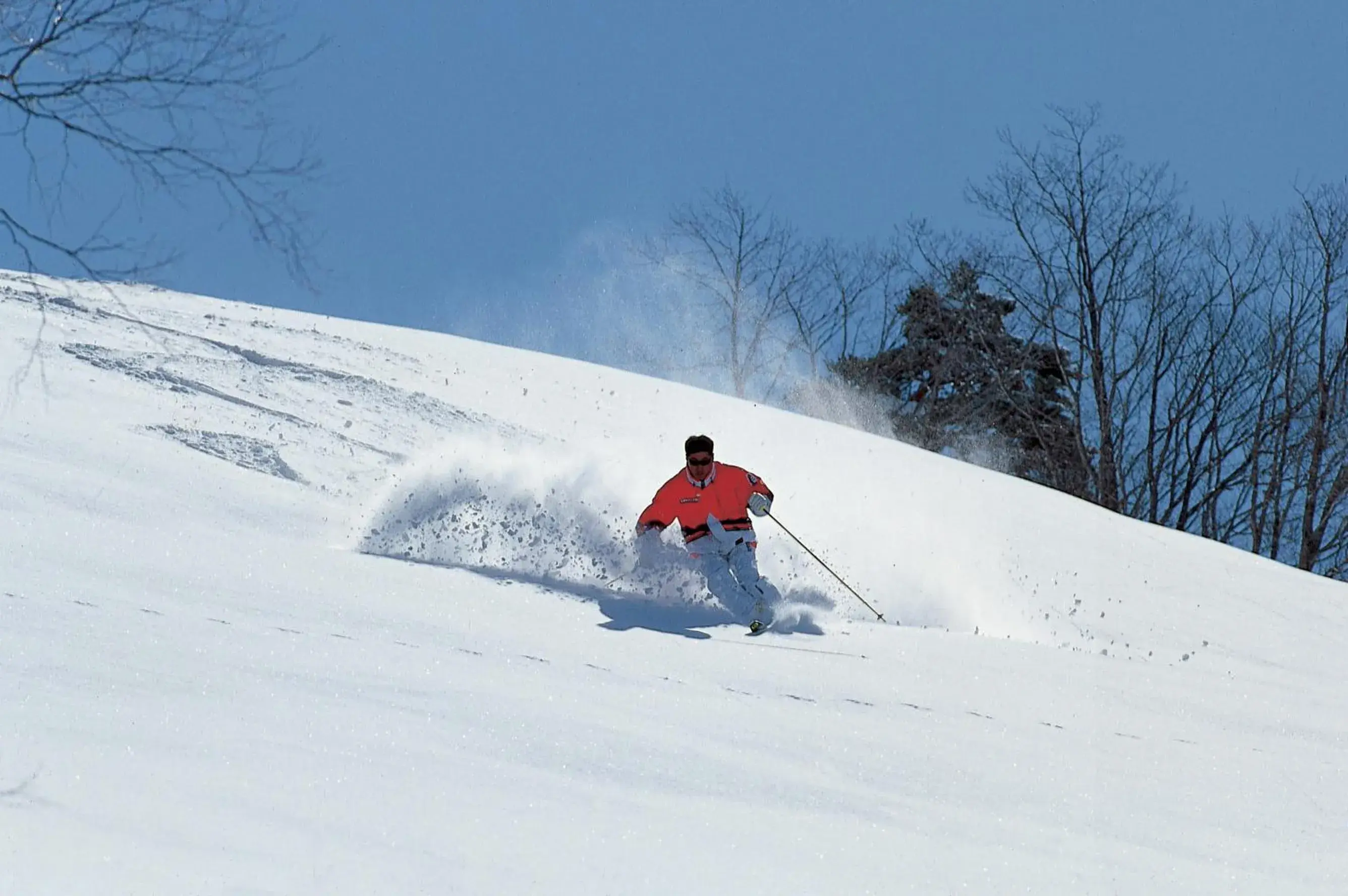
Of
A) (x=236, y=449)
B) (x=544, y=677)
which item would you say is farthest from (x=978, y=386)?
(x=544, y=677)

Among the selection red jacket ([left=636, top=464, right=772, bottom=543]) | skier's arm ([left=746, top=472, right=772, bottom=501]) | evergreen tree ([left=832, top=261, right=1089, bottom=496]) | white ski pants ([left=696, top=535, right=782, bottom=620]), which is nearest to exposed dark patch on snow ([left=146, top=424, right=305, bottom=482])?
red jacket ([left=636, top=464, right=772, bottom=543])

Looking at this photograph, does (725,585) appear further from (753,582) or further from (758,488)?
(758,488)

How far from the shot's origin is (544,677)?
664 centimetres

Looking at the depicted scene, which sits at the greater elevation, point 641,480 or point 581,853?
point 641,480

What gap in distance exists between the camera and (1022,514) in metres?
17.0

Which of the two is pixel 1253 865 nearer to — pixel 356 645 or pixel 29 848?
pixel 356 645

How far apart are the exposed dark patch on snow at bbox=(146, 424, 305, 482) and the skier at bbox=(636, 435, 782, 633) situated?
167 inches

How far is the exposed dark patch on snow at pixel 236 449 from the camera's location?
1193cm

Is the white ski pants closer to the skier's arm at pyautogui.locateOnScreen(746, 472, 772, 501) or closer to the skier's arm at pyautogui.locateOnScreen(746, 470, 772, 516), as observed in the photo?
the skier's arm at pyautogui.locateOnScreen(746, 470, 772, 516)

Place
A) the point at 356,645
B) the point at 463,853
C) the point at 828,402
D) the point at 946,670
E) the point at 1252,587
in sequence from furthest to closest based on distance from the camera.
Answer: the point at 828,402, the point at 1252,587, the point at 946,670, the point at 356,645, the point at 463,853

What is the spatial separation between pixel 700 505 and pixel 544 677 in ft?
10.2

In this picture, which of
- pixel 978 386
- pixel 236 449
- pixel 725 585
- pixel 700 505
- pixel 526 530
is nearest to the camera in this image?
pixel 725 585

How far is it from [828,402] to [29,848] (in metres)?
35.1

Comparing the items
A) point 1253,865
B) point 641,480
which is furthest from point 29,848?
point 641,480
